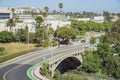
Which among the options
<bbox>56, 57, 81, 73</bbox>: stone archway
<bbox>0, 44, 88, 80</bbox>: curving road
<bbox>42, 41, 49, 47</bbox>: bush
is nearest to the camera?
<bbox>0, 44, 88, 80</bbox>: curving road

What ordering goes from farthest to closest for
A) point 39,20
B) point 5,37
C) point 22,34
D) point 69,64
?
point 39,20 < point 22,34 < point 5,37 < point 69,64

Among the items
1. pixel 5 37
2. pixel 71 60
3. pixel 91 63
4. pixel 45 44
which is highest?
pixel 5 37

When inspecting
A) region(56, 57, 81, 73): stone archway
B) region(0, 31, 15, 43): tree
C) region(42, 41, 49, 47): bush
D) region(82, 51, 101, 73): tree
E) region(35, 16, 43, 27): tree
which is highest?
region(35, 16, 43, 27): tree

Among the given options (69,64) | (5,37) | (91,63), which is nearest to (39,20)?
(5,37)

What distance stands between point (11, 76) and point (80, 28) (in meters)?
59.9

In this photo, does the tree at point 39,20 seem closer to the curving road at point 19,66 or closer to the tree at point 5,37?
the tree at point 5,37

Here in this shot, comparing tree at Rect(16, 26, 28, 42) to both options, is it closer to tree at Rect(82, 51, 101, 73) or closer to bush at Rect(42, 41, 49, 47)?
bush at Rect(42, 41, 49, 47)

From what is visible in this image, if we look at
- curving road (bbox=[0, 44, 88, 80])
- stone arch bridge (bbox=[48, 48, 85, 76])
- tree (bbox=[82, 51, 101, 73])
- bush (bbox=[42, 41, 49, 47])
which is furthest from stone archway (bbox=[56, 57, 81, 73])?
bush (bbox=[42, 41, 49, 47])

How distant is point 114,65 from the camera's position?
1633 inches

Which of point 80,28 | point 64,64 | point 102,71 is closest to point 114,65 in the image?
point 102,71

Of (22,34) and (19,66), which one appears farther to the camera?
(22,34)

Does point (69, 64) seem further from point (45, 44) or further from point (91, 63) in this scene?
point (91, 63)

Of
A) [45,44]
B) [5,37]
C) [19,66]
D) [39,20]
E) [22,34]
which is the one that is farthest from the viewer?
[39,20]

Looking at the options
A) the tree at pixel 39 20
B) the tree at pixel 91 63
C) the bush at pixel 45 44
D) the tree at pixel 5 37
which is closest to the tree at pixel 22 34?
the tree at pixel 5 37
